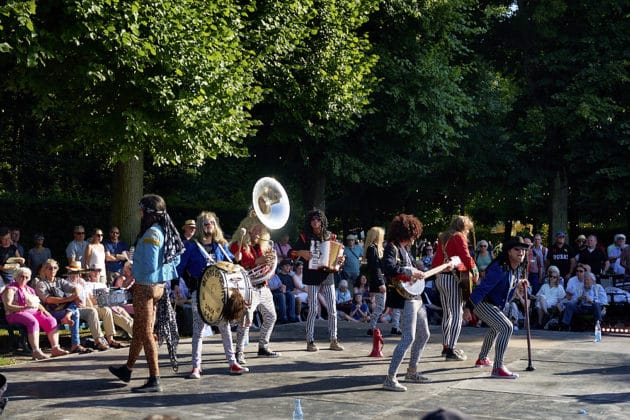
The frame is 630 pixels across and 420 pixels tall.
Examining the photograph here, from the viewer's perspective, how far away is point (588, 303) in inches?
672

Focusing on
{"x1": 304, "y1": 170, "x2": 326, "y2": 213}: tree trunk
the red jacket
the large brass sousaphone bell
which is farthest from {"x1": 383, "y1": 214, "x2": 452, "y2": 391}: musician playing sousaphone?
{"x1": 304, "y1": 170, "x2": 326, "y2": 213}: tree trunk

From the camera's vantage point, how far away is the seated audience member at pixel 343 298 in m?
18.9

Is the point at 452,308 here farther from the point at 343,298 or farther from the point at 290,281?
the point at 343,298

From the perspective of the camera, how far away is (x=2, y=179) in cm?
2936

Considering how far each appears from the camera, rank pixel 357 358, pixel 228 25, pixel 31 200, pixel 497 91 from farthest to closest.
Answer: pixel 497 91
pixel 31 200
pixel 228 25
pixel 357 358

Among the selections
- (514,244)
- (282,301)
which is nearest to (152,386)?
(514,244)

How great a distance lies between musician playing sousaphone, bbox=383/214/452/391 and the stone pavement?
0.79 feet

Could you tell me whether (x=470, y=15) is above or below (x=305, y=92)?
above

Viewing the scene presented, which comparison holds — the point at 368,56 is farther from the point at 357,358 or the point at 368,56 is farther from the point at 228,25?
the point at 357,358

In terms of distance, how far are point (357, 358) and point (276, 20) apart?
349 inches

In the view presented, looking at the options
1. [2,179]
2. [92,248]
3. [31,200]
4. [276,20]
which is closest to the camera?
[92,248]

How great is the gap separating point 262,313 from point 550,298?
7326 mm

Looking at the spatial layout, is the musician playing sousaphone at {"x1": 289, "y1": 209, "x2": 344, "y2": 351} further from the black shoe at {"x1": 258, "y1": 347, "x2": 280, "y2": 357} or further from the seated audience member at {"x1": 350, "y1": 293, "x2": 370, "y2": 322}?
the seated audience member at {"x1": 350, "y1": 293, "x2": 370, "y2": 322}

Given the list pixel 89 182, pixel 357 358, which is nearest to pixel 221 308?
pixel 357 358
